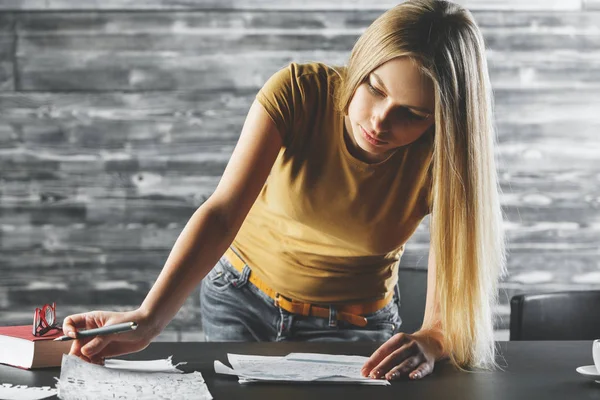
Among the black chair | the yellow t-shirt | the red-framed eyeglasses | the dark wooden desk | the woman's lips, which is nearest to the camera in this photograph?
the dark wooden desk

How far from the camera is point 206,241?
1.32m

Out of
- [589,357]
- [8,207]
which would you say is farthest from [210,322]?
[8,207]

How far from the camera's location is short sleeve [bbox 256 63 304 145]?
4.66 feet

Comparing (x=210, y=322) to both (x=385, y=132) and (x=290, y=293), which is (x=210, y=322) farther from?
(x=385, y=132)

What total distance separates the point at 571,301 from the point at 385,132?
120 cm

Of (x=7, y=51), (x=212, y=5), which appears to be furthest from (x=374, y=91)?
(x=7, y=51)

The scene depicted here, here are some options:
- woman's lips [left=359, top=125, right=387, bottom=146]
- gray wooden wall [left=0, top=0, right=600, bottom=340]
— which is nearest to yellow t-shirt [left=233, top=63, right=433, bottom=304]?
woman's lips [left=359, top=125, right=387, bottom=146]

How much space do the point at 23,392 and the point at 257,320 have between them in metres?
0.62

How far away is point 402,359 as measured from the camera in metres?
1.33

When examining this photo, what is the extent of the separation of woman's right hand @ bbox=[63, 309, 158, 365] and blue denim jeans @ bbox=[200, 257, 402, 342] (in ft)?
1.38

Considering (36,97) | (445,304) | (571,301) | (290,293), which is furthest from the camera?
(36,97)

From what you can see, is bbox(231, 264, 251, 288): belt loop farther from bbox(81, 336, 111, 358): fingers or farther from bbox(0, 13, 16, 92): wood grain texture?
bbox(0, 13, 16, 92): wood grain texture

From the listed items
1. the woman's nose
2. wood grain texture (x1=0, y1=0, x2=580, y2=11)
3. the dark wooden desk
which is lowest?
the dark wooden desk

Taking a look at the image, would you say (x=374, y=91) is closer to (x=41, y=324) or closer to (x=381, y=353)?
(x=381, y=353)
